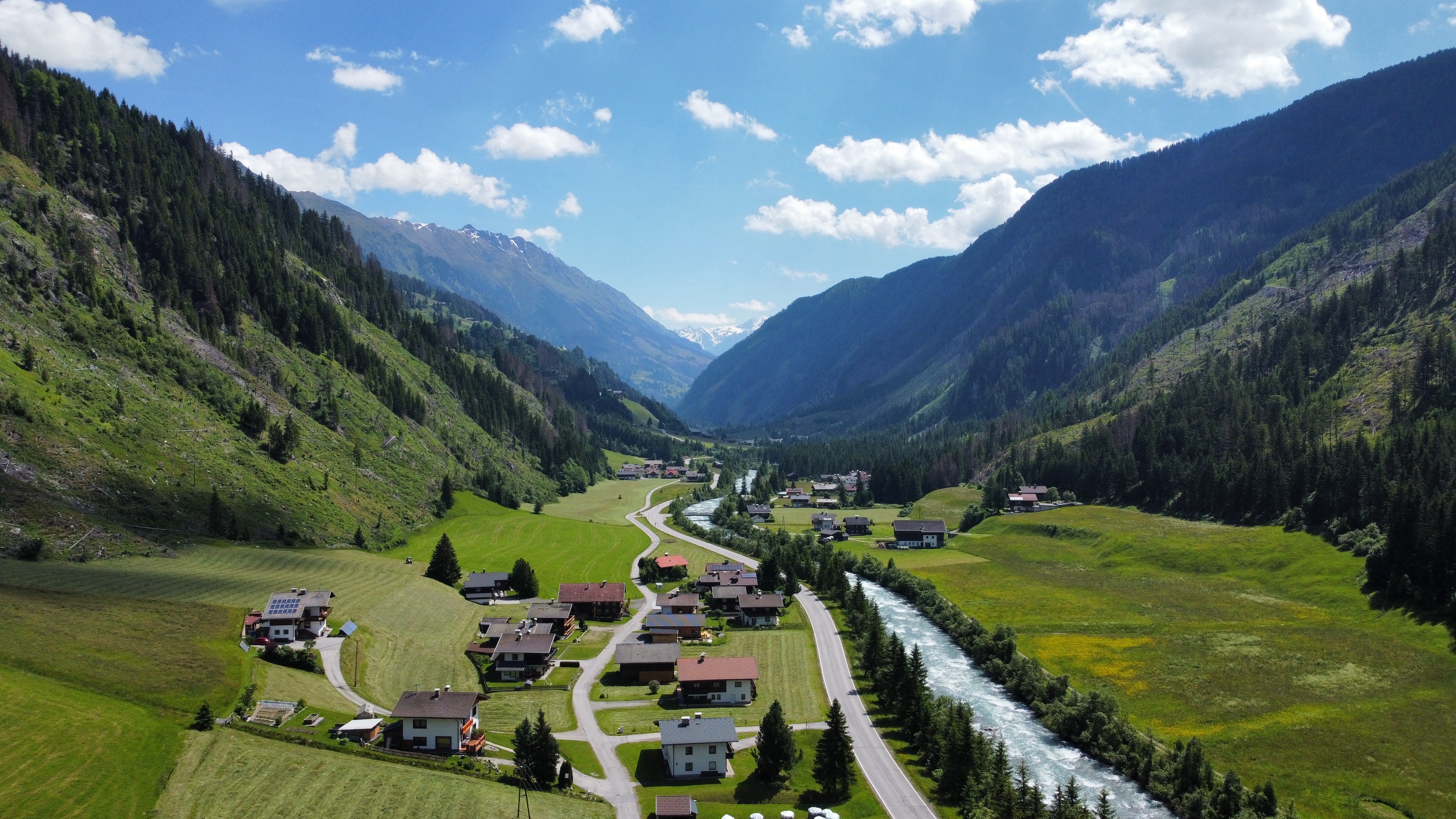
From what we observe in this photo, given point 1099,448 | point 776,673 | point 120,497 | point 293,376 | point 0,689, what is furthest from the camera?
Result: point 1099,448

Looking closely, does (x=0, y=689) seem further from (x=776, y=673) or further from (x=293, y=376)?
(x=293, y=376)

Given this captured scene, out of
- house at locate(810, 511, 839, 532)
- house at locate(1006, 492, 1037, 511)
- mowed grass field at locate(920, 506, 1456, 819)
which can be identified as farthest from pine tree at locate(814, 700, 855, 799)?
house at locate(1006, 492, 1037, 511)

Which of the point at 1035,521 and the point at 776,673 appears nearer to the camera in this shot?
the point at 776,673

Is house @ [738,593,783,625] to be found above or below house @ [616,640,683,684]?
above

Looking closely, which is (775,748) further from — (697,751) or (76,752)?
(76,752)

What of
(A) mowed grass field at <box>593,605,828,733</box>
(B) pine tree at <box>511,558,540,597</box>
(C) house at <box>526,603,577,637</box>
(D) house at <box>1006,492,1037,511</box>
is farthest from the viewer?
(D) house at <box>1006,492,1037,511</box>

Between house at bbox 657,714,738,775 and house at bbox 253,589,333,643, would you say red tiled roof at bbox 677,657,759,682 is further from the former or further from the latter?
house at bbox 253,589,333,643

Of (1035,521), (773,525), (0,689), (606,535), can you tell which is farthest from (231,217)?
(1035,521)
